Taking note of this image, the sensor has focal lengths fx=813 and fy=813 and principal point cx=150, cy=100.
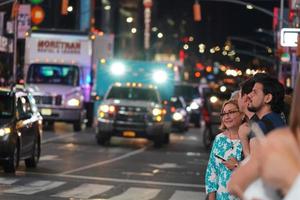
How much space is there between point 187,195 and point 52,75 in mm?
18257

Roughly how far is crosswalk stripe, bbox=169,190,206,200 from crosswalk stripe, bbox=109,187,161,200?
341 mm

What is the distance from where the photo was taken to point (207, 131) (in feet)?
84.4

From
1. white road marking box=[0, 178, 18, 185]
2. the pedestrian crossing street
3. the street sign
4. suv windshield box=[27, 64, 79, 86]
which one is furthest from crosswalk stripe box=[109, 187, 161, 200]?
suv windshield box=[27, 64, 79, 86]

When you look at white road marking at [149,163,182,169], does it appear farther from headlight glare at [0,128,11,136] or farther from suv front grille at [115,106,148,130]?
suv front grille at [115,106,148,130]

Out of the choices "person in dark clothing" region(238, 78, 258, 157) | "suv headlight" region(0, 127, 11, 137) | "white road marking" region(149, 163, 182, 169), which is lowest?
"white road marking" region(149, 163, 182, 169)

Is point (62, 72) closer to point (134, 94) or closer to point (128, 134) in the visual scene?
point (134, 94)

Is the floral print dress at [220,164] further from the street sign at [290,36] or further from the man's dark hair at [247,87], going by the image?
the street sign at [290,36]

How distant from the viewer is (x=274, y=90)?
5285 mm

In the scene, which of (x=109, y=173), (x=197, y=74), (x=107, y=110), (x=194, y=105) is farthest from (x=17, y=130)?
(x=197, y=74)

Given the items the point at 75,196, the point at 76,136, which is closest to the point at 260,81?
A: the point at 75,196

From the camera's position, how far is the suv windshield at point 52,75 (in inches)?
1207

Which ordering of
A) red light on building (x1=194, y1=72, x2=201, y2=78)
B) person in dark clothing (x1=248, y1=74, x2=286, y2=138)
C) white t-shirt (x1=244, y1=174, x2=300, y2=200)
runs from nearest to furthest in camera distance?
white t-shirt (x1=244, y1=174, x2=300, y2=200) < person in dark clothing (x1=248, y1=74, x2=286, y2=138) < red light on building (x1=194, y1=72, x2=201, y2=78)

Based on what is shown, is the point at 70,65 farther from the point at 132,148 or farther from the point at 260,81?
the point at 260,81

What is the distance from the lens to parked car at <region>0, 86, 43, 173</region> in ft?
50.1
